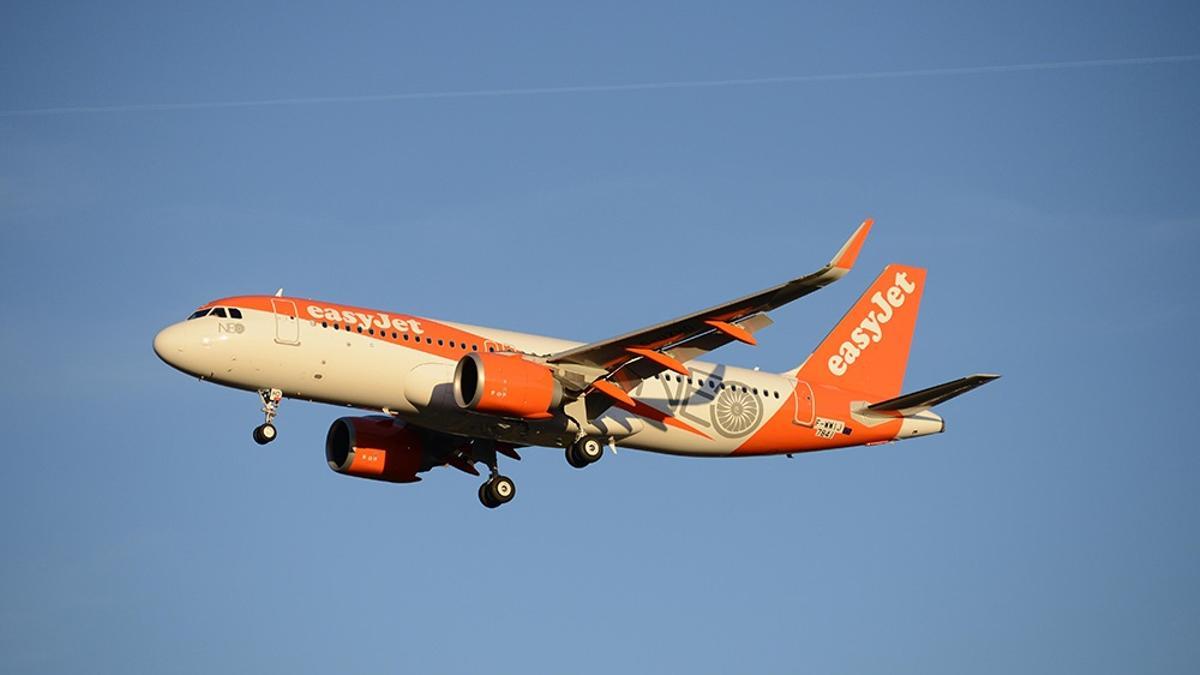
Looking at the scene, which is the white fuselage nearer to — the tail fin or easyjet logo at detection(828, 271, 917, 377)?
the tail fin

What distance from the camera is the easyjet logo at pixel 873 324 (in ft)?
189

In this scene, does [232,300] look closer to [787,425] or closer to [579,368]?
[579,368]

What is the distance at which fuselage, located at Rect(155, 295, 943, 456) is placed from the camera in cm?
4728

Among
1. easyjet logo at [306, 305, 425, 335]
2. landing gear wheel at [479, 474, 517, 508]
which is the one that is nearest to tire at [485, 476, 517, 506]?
landing gear wheel at [479, 474, 517, 508]

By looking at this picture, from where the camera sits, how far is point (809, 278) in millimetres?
43250

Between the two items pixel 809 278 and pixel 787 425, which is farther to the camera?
pixel 787 425

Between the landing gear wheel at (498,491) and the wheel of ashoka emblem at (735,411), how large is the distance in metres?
6.51

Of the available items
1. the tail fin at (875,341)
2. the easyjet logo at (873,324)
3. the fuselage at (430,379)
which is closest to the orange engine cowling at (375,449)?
the fuselage at (430,379)

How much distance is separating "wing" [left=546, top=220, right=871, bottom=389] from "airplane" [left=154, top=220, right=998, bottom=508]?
5cm

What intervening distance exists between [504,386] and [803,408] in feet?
38.0

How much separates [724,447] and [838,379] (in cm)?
561

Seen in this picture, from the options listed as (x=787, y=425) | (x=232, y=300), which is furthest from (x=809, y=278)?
(x=232, y=300)

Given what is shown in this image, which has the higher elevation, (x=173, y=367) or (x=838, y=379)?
(x=838, y=379)

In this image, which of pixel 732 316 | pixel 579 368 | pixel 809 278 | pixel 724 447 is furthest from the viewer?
pixel 724 447
